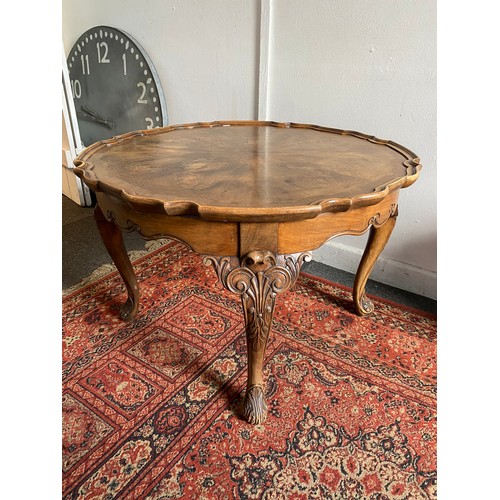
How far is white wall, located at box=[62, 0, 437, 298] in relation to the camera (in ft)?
4.98

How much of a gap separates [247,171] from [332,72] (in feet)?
2.89

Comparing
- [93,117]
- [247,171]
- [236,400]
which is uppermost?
[93,117]

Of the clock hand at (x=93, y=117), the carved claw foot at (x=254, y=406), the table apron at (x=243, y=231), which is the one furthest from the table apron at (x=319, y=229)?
the clock hand at (x=93, y=117)

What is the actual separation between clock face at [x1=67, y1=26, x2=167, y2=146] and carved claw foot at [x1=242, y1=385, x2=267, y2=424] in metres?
1.79

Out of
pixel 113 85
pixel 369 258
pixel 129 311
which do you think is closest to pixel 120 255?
pixel 129 311

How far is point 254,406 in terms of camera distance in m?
1.11

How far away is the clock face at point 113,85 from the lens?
2.37m

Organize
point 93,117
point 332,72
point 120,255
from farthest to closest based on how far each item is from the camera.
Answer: point 93,117
point 332,72
point 120,255

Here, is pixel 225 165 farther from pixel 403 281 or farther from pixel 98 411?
pixel 403 281

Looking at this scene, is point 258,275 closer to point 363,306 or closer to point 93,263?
point 363,306

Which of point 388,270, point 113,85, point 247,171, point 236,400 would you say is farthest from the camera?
point 113,85

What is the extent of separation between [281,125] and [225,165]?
0.63m

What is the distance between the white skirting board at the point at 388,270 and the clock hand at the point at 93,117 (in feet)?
5.60

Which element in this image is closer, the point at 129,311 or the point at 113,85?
the point at 129,311
